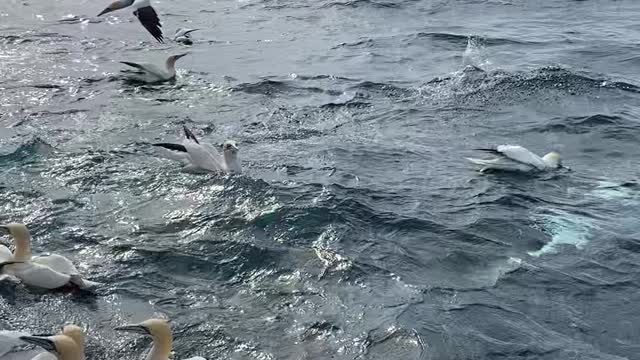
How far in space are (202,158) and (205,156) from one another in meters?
0.05

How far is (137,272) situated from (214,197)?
2.22 metres

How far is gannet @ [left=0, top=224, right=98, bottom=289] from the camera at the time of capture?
27.6 ft

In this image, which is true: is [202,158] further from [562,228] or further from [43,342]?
[43,342]

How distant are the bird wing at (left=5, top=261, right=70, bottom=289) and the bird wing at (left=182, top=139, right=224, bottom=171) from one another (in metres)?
3.65

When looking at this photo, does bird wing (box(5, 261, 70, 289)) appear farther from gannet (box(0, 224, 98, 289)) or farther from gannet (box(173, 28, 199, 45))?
gannet (box(173, 28, 199, 45))

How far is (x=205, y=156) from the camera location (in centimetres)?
1186

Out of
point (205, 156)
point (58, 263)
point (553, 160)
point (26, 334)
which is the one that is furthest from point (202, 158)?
point (553, 160)

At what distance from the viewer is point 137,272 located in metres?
9.12

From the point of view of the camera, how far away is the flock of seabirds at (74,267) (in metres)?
7.10

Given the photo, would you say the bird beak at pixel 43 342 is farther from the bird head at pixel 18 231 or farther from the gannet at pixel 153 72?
the gannet at pixel 153 72

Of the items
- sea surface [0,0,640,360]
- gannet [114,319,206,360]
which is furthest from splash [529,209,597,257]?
gannet [114,319,206,360]

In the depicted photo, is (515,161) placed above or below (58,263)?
below

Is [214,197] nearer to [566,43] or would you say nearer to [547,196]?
[547,196]

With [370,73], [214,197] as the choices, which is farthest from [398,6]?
[214,197]
